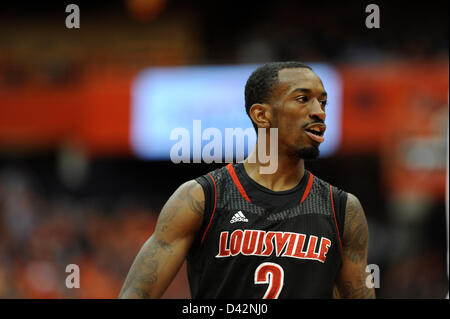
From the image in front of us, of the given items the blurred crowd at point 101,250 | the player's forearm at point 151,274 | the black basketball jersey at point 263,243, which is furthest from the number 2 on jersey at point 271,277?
the blurred crowd at point 101,250

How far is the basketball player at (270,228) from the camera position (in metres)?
3.70

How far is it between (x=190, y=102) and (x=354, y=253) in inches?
393

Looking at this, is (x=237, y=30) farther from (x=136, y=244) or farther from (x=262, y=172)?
(x=262, y=172)

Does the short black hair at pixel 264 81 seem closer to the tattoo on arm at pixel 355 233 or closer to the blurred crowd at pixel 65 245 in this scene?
the tattoo on arm at pixel 355 233

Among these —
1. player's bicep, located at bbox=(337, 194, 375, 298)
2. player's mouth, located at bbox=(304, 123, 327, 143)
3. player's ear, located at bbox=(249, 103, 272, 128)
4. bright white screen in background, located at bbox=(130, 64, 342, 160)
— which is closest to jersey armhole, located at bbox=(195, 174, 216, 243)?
player's ear, located at bbox=(249, 103, 272, 128)

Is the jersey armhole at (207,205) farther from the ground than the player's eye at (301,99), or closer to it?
closer to it

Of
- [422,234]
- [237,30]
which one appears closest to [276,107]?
[422,234]

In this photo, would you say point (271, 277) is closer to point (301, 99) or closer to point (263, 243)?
point (263, 243)

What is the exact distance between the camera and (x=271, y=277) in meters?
3.67

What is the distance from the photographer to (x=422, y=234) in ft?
47.3

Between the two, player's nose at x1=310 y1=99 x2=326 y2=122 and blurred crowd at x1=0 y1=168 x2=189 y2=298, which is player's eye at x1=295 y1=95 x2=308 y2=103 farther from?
blurred crowd at x1=0 y1=168 x2=189 y2=298

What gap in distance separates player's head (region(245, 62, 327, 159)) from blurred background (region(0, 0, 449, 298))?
706cm

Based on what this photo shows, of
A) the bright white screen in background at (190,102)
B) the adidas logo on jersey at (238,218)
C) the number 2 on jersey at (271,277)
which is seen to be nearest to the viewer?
the number 2 on jersey at (271,277)
